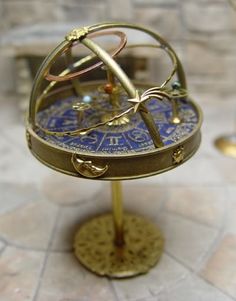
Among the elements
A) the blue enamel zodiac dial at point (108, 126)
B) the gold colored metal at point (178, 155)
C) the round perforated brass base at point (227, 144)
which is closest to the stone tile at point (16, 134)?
the blue enamel zodiac dial at point (108, 126)

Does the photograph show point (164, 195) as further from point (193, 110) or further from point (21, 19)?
point (21, 19)

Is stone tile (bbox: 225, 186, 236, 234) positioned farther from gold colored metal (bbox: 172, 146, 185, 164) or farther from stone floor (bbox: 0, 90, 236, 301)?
gold colored metal (bbox: 172, 146, 185, 164)

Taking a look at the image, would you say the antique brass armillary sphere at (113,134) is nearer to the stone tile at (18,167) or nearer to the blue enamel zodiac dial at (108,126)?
the blue enamel zodiac dial at (108,126)

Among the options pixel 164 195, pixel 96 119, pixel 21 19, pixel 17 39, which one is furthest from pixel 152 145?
pixel 21 19

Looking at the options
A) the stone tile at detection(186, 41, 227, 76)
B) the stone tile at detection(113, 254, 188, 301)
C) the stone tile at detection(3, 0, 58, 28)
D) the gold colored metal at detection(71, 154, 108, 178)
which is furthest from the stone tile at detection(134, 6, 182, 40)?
the gold colored metal at detection(71, 154, 108, 178)

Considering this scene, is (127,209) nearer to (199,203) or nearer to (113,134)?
(199,203)

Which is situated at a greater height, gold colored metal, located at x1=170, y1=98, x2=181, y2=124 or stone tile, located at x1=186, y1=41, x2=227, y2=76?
gold colored metal, located at x1=170, y1=98, x2=181, y2=124
